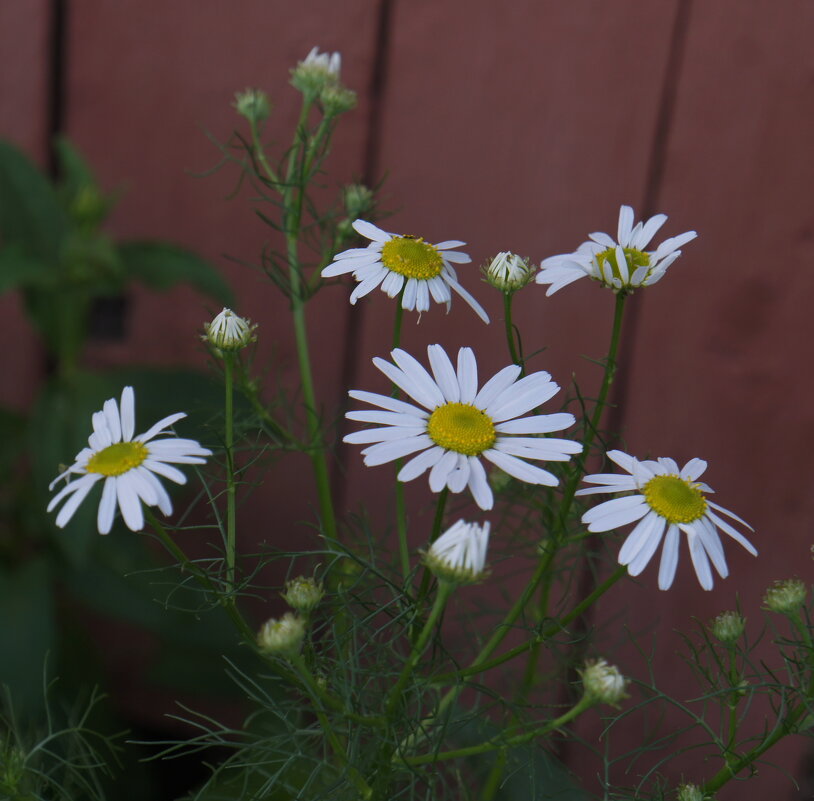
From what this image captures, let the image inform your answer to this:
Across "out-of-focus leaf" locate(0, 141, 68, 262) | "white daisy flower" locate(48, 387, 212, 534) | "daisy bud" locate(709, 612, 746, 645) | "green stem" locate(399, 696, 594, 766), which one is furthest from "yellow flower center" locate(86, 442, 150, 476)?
"out-of-focus leaf" locate(0, 141, 68, 262)

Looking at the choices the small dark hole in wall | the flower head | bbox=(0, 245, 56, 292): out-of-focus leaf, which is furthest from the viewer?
the small dark hole in wall

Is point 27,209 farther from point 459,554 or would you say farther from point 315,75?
Answer: point 459,554

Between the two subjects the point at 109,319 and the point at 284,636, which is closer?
the point at 284,636

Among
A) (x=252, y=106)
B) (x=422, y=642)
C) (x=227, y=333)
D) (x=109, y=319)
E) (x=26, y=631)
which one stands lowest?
(x=26, y=631)

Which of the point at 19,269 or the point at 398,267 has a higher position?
the point at 398,267

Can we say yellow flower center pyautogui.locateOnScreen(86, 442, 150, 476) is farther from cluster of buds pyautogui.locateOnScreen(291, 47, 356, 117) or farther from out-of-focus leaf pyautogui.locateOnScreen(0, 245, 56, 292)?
out-of-focus leaf pyautogui.locateOnScreen(0, 245, 56, 292)

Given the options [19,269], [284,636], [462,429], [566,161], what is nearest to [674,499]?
[462,429]
